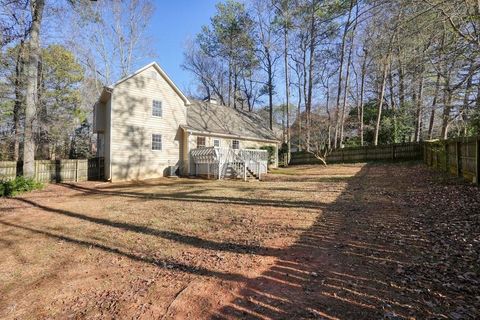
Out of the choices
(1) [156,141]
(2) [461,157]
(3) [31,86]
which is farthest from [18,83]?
(2) [461,157]

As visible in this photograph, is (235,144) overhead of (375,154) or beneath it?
overhead

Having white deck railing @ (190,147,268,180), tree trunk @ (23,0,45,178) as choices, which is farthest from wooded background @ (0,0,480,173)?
white deck railing @ (190,147,268,180)

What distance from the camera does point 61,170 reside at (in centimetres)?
1555

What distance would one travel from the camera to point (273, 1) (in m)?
27.1

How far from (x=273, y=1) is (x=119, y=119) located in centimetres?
2036

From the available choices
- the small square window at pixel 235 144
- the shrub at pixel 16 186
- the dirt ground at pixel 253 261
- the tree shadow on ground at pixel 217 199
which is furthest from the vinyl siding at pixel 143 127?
the dirt ground at pixel 253 261

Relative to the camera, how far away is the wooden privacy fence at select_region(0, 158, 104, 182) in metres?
13.6

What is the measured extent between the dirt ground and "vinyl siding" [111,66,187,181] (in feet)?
26.3

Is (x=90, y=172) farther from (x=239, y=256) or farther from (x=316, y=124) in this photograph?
(x=316, y=124)

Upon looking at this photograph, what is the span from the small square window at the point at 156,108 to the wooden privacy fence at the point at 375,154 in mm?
16155

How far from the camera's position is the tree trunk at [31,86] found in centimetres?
1213

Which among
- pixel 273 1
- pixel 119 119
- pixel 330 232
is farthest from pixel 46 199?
pixel 273 1

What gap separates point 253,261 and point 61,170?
15.3m

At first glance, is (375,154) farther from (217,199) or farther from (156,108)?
(217,199)
